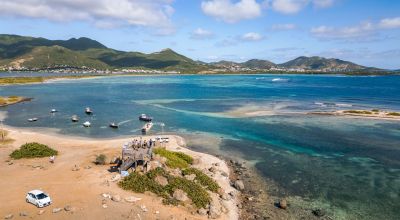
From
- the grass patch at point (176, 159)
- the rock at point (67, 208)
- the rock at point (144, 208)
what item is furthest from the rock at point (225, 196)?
the rock at point (67, 208)

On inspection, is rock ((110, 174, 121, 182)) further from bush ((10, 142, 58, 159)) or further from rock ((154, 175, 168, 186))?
bush ((10, 142, 58, 159))

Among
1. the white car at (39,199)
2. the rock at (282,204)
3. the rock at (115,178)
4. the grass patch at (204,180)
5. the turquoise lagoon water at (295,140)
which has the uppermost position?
the white car at (39,199)

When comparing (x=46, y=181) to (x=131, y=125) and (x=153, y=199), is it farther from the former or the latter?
(x=131, y=125)

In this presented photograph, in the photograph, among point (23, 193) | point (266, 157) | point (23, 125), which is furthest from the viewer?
point (23, 125)

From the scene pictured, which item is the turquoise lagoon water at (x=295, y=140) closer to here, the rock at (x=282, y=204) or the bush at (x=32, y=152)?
the rock at (x=282, y=204)

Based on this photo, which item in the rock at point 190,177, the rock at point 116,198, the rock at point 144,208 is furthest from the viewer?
the rock at point 190,177

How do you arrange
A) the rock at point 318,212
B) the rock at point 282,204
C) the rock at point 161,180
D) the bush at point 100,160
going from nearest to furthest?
the rock at point 318,212
the rock at point 282,204
the rock at point 161,180
the bush at point 100,160

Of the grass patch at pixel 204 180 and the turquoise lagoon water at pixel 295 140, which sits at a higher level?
the grass patch at pixel 204 180

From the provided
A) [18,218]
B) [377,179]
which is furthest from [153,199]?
[377,179]
